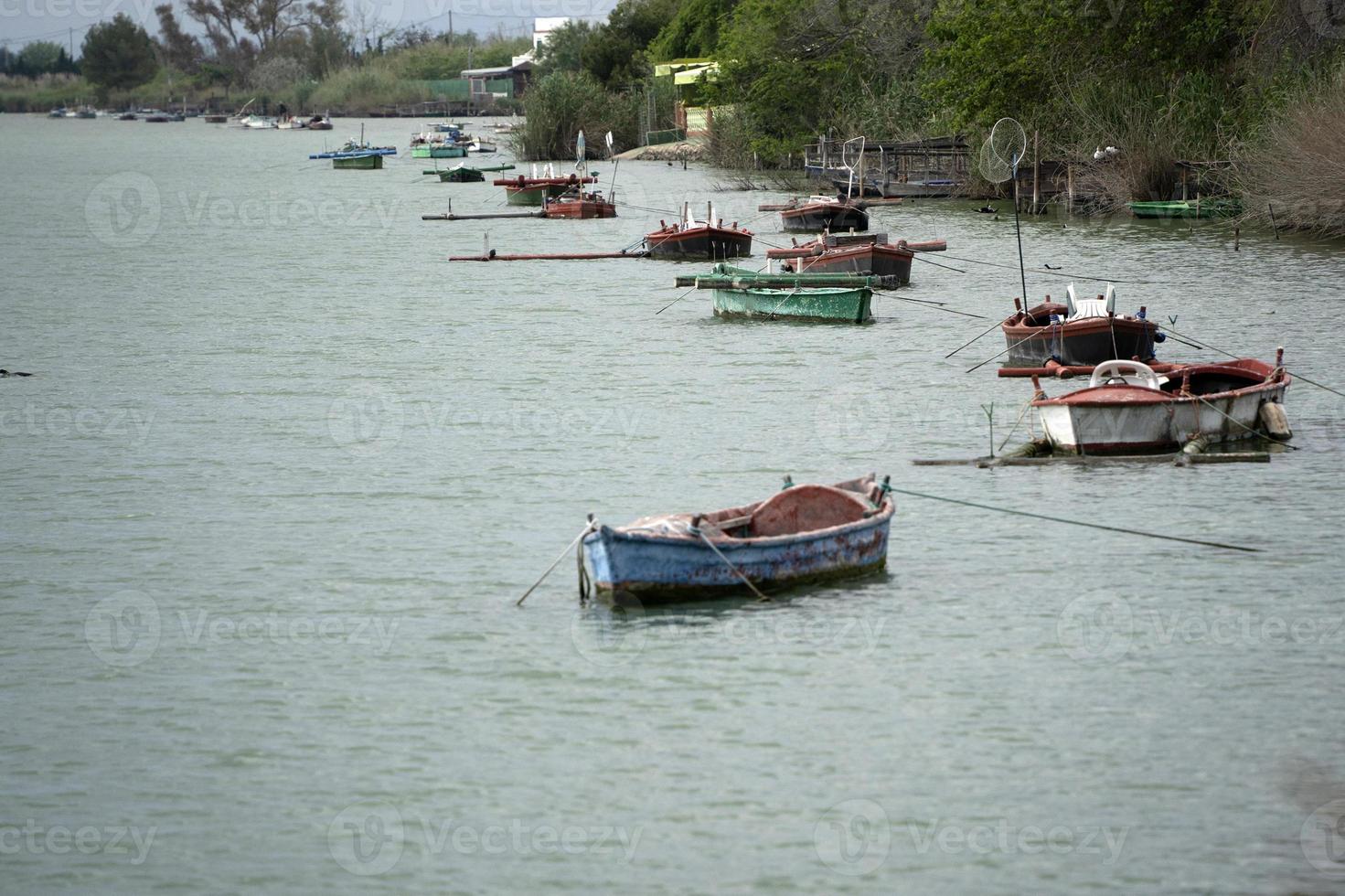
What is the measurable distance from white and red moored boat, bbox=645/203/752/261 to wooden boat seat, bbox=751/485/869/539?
31.5 meters

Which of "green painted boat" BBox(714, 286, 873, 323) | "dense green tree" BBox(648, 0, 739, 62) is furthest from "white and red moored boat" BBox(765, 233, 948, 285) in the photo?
"dense green tree" BBox(648, 0, 739, 62)

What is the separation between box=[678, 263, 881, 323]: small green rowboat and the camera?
3641cm

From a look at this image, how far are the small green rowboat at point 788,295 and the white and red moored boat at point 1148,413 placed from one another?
13.6m

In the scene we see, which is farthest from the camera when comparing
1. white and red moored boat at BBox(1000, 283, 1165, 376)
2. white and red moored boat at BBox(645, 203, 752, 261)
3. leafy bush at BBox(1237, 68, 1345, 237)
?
white and red moored boat at BBox(645, 203, 752, 261)

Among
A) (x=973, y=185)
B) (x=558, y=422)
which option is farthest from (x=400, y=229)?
(x=558, y=422)

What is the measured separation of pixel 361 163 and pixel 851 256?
79.2m

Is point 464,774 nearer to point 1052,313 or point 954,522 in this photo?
point 954,522

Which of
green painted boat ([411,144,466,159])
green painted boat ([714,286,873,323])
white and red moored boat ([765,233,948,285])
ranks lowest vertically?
green painted boat ([714,286,873,323])

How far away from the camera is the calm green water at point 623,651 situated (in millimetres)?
11758

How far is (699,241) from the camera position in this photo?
50469mm

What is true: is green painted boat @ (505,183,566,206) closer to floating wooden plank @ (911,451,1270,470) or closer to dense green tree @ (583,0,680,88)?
dense green tree @ (583,0,680,88)

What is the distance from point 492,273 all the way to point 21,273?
1463cm

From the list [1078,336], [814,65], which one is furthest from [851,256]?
[814,65]

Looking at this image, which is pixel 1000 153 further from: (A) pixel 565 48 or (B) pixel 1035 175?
(A) pixel 565 48
